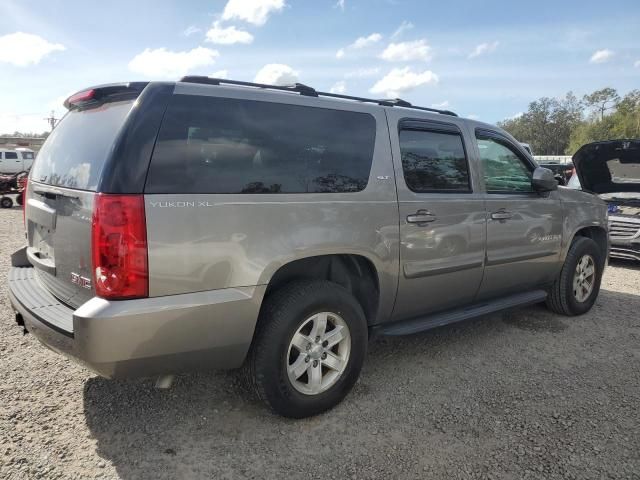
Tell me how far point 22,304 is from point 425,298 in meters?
2.61

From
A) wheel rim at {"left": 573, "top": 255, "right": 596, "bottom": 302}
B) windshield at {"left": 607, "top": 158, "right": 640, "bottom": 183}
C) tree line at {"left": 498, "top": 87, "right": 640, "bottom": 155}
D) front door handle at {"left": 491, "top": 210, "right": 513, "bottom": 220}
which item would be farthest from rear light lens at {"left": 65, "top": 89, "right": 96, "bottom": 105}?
tree line at {"left": 498, "top": 87, "right": 640, "bottom": 155}

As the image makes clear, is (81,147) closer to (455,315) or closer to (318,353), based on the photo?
(318,353)

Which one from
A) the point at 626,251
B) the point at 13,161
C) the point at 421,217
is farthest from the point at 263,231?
the point at 13,161

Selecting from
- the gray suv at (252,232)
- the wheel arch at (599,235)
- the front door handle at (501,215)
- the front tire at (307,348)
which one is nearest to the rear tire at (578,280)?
the wheel arch at (599,235)

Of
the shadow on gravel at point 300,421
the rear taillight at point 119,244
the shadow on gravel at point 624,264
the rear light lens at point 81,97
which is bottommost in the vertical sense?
the shadow on gravel at point 300,421

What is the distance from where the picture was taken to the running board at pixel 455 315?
132 inches

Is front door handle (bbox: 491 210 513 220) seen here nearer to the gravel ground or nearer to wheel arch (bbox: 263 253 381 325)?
the gravel ground

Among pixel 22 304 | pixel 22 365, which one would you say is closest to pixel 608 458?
pixel 22 304

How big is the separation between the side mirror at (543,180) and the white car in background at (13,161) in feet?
105

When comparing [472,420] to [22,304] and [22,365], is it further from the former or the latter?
[22,365]

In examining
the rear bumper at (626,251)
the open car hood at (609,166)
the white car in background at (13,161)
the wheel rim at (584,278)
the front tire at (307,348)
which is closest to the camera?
the front tire at (307,348)

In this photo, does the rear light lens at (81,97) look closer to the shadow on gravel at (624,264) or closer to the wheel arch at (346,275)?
the wheel arch at (346,275)

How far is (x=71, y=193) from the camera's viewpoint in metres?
2.49

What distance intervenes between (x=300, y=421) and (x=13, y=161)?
111ft
